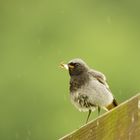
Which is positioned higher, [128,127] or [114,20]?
[114,20]

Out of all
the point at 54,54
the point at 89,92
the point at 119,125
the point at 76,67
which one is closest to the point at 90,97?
the point at 89,92

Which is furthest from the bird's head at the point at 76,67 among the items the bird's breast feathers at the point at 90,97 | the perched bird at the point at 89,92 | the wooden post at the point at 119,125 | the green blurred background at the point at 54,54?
the green blurred background at the point at 54,54

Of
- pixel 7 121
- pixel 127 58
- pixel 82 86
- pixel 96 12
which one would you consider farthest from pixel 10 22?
pixel 82 86

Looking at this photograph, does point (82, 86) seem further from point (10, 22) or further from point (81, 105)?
point (10, 22)

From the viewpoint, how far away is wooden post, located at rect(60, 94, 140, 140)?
12.9 ft

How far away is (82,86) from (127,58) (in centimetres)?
1607

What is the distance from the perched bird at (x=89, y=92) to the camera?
22.1ft

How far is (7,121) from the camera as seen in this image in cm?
2052

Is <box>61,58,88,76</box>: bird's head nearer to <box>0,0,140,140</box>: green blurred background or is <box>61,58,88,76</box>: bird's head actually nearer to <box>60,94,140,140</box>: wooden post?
<box>60,94,140,140</box>: wooden post

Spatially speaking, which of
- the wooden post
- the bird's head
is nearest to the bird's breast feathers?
the bird's head

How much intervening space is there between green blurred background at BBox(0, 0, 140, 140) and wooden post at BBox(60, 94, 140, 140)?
1313 cm

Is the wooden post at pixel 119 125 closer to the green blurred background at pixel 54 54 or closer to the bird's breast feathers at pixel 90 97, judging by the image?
the bird's breast feathers at pixel 90 97

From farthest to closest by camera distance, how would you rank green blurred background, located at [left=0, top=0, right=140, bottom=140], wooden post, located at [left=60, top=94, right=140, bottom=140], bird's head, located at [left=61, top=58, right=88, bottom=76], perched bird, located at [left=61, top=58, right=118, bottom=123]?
green blurred background, located at [left=0, top=0, right=140, bottom=140] → bird's head, located at [left=61, top=58, right=88, bottom=76] → perched bird, located at [left=61, top=58, right=118, bottom=123] → wooden post, located at [left=60, top=94, right=140, bottom=140]

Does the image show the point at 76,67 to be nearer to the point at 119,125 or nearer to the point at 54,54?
the point at 119,125
